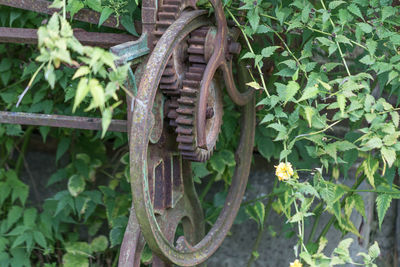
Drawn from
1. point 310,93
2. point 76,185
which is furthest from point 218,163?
point 310,93

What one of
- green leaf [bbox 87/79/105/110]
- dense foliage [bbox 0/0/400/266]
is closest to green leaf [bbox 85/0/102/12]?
dense foliage [bbox 0/0/400/266]

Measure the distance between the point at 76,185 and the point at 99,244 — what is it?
1.14ft

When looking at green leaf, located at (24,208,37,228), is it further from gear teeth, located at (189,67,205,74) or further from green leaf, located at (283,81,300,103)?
green leaf, located at (283,81,300,103)

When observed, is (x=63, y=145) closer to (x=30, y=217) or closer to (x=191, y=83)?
(x=30, y=217)

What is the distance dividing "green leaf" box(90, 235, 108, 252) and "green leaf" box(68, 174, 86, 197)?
31 centimetres

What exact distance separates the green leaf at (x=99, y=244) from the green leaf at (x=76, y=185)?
305 mm

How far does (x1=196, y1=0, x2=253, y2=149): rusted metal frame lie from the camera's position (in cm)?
165

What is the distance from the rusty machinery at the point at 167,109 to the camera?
4.97ft

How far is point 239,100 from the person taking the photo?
1992mm

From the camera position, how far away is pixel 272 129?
244cm

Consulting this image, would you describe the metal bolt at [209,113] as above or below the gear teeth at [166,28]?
below

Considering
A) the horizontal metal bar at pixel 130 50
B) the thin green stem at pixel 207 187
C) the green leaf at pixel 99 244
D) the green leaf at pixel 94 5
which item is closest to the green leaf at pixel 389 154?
the horizontal metal bar at pixel 130 50

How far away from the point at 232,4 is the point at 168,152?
0.55 metres

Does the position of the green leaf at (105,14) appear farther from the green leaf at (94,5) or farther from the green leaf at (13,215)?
the green leaf at (13,215)
